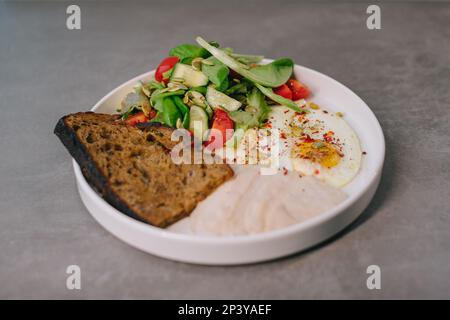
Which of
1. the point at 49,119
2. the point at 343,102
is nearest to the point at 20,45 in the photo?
the point at 49,119

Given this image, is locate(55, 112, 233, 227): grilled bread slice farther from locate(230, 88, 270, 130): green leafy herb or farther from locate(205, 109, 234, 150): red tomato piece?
locate(230, 88, 270, 130): green leafy herb

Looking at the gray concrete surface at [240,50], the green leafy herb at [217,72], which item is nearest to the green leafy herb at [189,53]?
the green leafy herb at [217,72]

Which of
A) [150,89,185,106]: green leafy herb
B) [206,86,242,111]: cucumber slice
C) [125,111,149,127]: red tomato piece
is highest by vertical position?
[150,89,185,106]: green leafy herb

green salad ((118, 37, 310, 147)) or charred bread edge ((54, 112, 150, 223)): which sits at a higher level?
green salad ((118, 37, 310, 147))

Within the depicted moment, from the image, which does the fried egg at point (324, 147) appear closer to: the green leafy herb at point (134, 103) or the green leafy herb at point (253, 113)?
the green leafy herb at point (253, 113)

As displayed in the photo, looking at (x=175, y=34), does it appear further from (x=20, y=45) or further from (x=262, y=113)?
(x=262, y=113)

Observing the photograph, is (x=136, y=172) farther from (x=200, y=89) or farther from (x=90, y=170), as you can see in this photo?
(x=200, y=89)

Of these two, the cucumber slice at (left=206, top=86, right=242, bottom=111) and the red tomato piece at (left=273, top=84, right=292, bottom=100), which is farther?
the red tomato piece at (left=273, top=84, right=292, bottom=100)

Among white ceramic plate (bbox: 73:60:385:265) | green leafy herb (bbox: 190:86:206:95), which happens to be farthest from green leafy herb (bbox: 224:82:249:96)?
white ceramic plate (bbox: 73:60:385:265)
